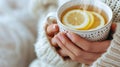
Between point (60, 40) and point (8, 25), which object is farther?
point (8, 25)

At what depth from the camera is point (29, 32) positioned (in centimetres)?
100

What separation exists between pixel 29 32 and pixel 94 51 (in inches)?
17.1

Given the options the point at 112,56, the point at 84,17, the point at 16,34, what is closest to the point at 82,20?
the point at 84,17

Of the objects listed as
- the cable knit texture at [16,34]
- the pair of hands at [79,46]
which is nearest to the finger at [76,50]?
the pair of hands at [79,46]

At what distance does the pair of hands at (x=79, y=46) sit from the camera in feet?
1.90

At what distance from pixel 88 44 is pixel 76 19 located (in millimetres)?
62

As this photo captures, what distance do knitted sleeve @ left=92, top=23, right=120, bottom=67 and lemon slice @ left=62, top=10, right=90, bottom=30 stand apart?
77 millimetres

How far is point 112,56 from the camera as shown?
1.97 feet

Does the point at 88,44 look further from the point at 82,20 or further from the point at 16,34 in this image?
the point at 16,34

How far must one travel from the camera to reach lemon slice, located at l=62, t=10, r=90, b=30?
568 millimetres

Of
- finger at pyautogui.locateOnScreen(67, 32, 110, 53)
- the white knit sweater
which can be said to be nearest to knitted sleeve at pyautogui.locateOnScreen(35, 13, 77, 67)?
the white knit sweater

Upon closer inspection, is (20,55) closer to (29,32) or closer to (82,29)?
(29,32)

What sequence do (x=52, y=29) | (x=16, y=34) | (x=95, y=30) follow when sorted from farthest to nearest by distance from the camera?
(x=16, y=34) < (x=52, y=29) < (x=95, y=30)

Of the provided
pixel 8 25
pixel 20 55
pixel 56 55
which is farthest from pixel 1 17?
pixel 56 55
